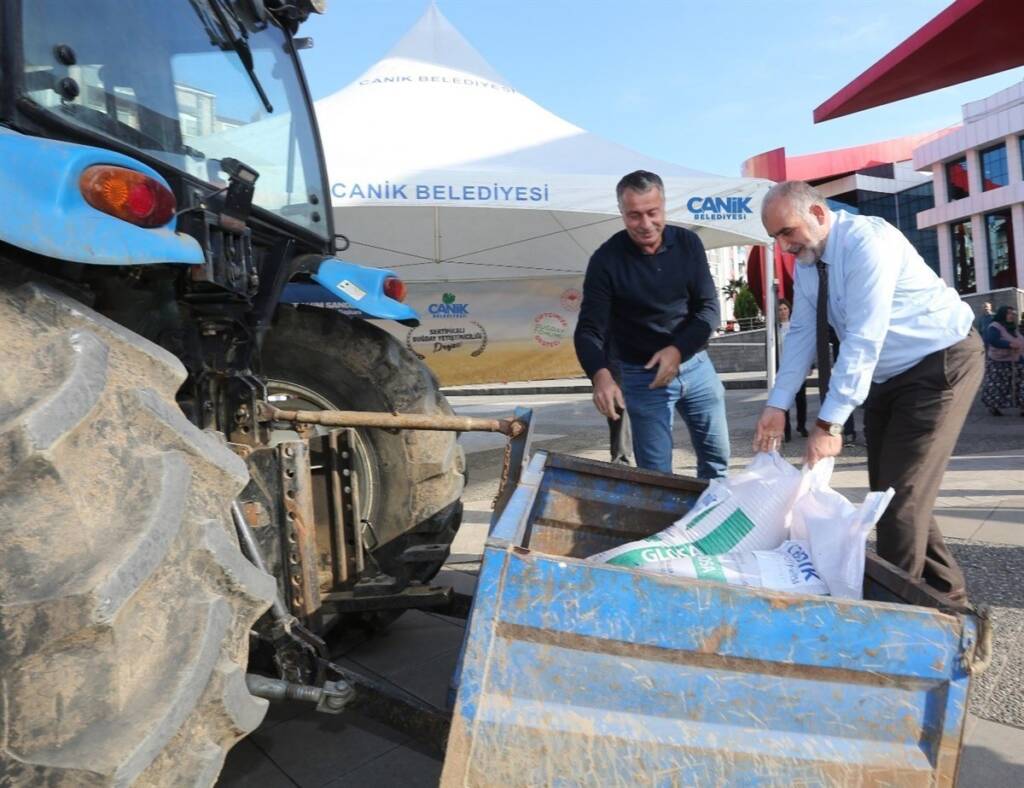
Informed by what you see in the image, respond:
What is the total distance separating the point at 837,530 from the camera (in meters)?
1.91

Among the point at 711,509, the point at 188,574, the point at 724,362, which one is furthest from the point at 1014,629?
the point at 724,362

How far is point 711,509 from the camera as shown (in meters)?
2.29

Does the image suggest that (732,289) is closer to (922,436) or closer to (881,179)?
(881,179)

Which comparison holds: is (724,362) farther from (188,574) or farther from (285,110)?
(188,574)

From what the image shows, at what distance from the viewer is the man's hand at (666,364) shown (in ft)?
Answer: 10.6

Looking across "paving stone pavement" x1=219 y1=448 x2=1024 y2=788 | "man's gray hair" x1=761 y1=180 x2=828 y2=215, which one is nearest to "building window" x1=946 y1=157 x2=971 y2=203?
"paving stone pavement" x1=219 y1=448 x2=1024 y2=788

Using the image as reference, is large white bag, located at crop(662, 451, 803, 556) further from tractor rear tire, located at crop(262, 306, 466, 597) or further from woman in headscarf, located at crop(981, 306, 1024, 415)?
woman in headscarf, located at crop(981, 306, 1024, 415)

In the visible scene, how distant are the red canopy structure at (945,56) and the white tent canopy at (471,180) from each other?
1786 millimetres

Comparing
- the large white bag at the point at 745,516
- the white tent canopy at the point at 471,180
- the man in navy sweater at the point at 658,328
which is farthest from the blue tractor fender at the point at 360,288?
the white tent canopy at the point at 471,180

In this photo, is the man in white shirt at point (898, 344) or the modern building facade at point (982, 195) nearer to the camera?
the man in white shirt at point (898, 344)

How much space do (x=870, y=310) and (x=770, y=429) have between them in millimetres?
526

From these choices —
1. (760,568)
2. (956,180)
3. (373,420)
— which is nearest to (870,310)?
(760,568)

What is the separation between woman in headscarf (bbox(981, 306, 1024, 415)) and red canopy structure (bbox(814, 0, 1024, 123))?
3485 millimetres

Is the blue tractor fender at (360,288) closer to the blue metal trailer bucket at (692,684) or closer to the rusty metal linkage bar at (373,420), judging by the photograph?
→ the rusty metal linkage bar at (373,420)
